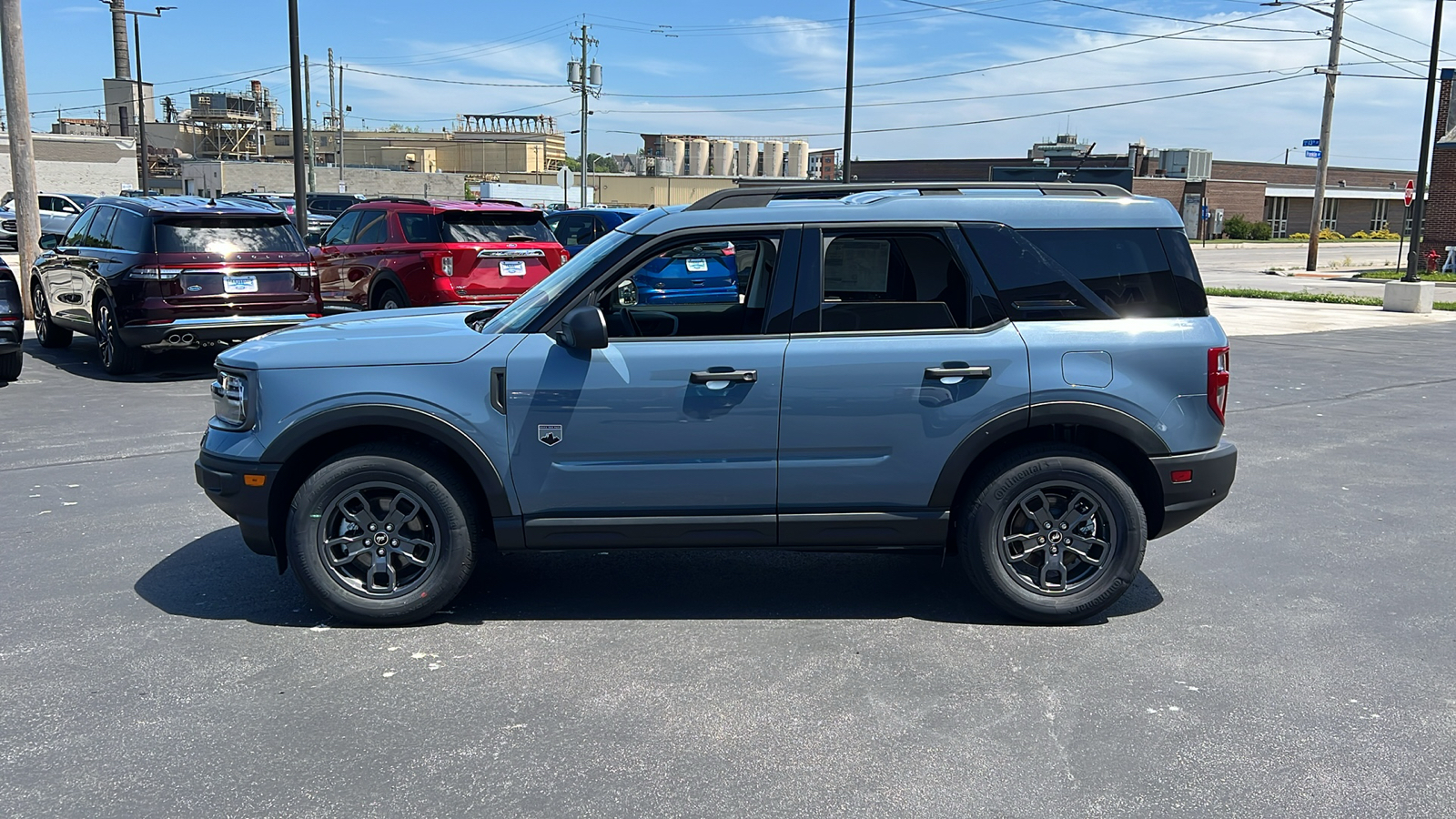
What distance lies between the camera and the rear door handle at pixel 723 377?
187 inches

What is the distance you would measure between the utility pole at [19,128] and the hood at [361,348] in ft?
43.8

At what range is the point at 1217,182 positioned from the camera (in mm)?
76312

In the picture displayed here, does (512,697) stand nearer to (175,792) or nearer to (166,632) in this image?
(175,792)

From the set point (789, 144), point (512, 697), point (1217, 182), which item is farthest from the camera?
point (789, 144)

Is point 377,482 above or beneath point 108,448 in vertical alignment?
above

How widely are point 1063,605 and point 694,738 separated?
1966 millimetres

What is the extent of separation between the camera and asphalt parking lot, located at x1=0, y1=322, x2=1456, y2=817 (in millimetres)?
3539

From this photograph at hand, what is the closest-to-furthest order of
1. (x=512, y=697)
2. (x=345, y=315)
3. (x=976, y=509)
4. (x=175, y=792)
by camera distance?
(x=175, y=792)
(x=512, y=697)
(x=976, y=509)
(x=345, y=315)

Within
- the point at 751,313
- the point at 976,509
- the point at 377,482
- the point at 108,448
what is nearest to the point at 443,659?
the point at 377,482

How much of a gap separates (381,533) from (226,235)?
7.98 meters

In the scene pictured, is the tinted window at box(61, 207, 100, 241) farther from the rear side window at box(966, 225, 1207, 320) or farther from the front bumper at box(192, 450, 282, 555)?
the rear side window at box(966, 225, 1207, 320)

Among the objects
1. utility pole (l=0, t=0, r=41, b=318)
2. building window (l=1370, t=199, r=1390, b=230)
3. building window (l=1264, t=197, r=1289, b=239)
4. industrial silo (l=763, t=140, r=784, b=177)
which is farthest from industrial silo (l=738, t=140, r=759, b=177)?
utility pole (l=0, t=0, r=41, b=318)

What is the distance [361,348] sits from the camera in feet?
16.0

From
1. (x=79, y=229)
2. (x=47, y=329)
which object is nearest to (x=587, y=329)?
(x=79, y=229)
